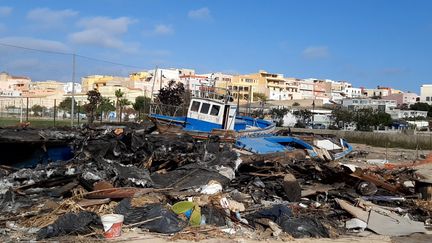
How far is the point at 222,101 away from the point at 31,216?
14508mm

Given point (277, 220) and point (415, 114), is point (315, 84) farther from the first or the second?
point (277, 220)

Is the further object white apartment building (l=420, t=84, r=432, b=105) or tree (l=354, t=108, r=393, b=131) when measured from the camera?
white apartment building (l=420, t=84, r=432, b=105)

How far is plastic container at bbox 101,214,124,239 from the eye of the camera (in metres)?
7.67

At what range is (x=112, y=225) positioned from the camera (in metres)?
7.71

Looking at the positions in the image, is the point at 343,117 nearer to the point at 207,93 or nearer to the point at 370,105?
the point at 370,105

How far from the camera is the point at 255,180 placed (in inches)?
494

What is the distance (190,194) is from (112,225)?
2829 millimetres

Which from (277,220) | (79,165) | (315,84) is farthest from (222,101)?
(315,84)

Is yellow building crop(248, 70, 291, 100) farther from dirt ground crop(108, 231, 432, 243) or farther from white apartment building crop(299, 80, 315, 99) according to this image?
dirt ground crop(108, 231, 432, 243)

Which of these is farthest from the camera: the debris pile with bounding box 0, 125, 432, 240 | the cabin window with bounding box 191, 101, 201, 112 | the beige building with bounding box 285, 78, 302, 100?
the beige building with bounding box 285, 78, 302, 100

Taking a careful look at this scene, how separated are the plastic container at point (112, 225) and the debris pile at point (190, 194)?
0.15m

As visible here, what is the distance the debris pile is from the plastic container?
0.15 m

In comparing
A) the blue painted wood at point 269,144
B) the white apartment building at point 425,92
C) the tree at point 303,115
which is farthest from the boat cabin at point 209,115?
the white apartment building at point 425,92

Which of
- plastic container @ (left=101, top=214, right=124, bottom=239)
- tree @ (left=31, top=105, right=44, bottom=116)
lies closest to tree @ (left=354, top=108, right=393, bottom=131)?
tree @ (left=31, top=105, right=44, bottom=116)
